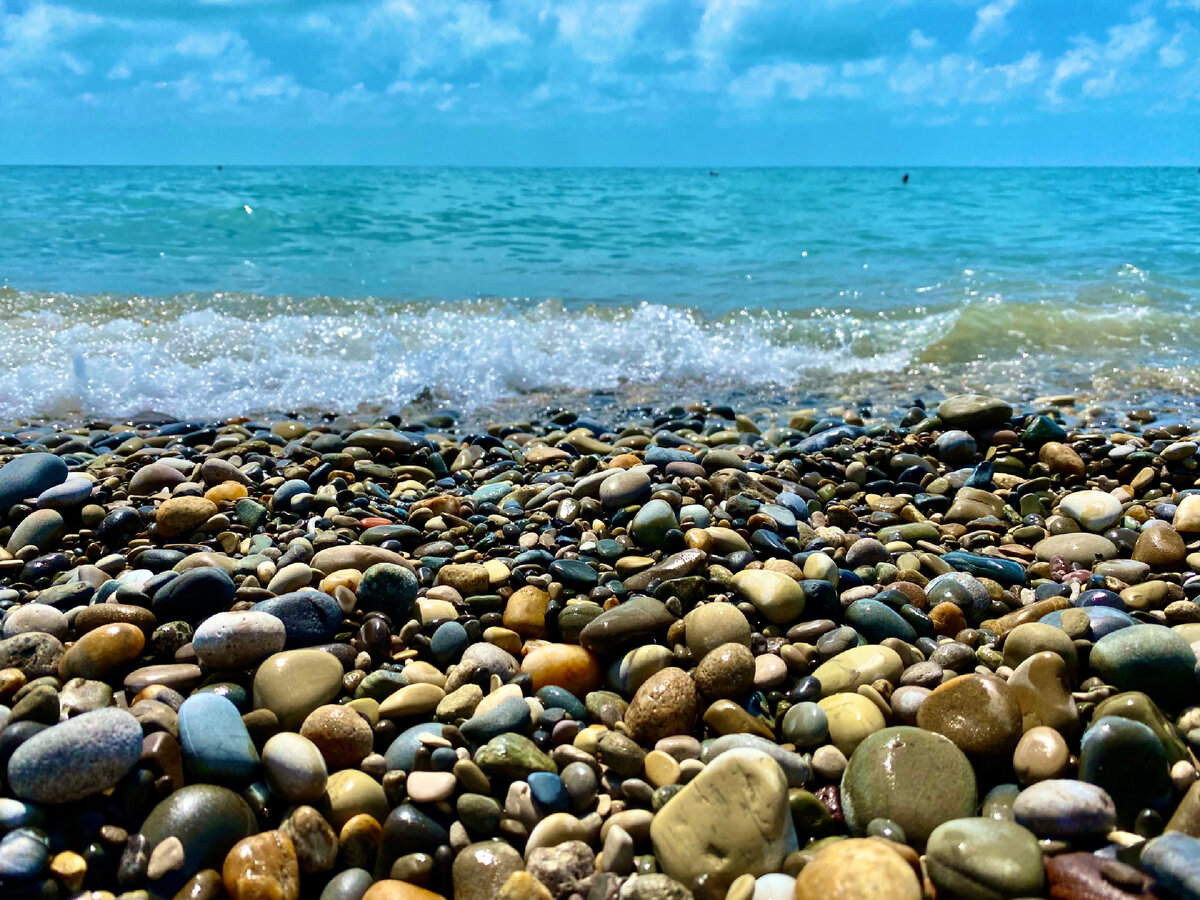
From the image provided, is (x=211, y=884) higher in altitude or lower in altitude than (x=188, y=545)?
lower

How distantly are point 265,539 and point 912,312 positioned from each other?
7247 mm

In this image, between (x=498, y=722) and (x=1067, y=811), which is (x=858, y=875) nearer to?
(x=1067, y=811)

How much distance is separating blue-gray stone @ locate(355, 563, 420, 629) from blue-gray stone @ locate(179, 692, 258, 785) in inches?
22.3

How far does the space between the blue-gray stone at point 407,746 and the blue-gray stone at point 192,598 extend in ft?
2.34

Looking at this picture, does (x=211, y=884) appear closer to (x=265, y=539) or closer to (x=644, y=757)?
(x=644, y=757)

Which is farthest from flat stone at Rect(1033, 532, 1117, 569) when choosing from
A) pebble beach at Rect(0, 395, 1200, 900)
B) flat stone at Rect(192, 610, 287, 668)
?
flat stone at Rect(192, 610, 287, 668)

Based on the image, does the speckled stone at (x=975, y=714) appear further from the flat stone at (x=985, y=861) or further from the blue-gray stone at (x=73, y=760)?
the blue-gray stone at (x=73, y=760)

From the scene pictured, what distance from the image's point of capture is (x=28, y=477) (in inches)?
131

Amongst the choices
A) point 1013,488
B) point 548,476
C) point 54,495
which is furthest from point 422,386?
point 1013,488

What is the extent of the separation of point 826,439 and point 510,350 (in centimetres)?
325

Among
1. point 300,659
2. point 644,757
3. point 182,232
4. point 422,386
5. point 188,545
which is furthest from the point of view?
point 182,232

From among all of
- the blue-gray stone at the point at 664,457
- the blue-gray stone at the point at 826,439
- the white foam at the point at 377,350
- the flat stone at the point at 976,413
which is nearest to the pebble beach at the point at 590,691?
the blue-gray stone at the point at 664,457

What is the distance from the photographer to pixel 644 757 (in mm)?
2031

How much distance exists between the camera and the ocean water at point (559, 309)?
6398 mm
